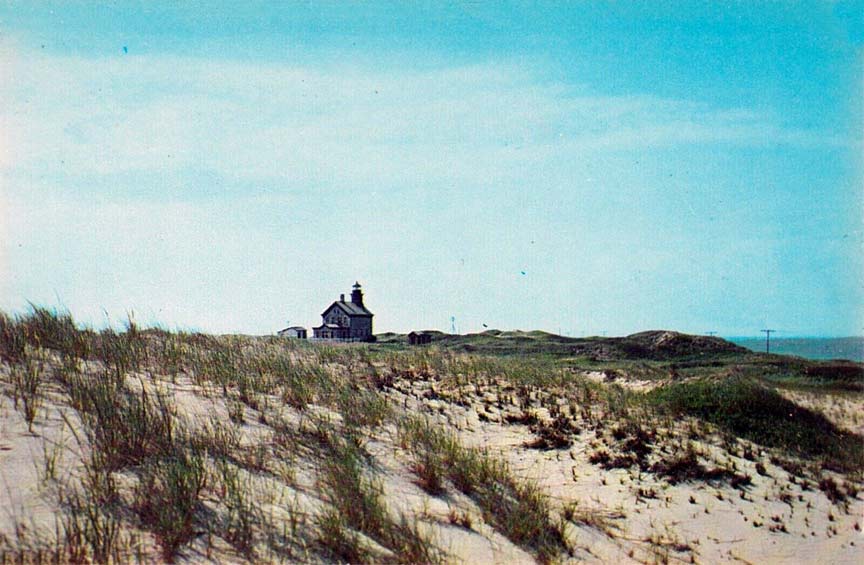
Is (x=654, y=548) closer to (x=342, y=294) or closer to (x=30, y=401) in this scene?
(x=30, y=401)

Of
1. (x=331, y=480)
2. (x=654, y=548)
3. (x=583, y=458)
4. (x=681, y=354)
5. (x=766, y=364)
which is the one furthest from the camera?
(x=681, y=354)

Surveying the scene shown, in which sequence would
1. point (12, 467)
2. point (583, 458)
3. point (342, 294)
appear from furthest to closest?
A: point (342, 294), point (583, 458), point (12, 467)

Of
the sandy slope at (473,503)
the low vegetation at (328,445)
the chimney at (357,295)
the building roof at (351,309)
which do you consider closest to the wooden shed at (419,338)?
the building roof at (351,309)

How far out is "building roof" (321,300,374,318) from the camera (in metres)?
42.7

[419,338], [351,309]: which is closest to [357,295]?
[351,309]

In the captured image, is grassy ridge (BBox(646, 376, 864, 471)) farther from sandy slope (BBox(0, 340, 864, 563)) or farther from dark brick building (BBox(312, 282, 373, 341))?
dark brick building (BBox(312, 282, 373, 341))

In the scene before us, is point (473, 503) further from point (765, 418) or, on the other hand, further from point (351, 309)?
point (351, 309)

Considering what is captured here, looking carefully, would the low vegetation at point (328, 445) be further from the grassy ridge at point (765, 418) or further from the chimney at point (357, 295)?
the chimney at point (357, 295)

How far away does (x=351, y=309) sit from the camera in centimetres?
4297

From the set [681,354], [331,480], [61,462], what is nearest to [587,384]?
[331,480]

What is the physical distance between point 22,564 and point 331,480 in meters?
2.72

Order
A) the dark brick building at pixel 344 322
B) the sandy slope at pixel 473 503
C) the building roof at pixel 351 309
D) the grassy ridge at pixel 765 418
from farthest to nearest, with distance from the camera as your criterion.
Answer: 1. the building roof at pixel 351 309
2. the dark brick building at pixel 344 322
3. the grassy ridge at pixel 765 418
4. the sandy slope at pixel 473 503

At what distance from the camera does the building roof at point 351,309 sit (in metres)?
42.7

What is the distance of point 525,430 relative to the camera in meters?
10.5
